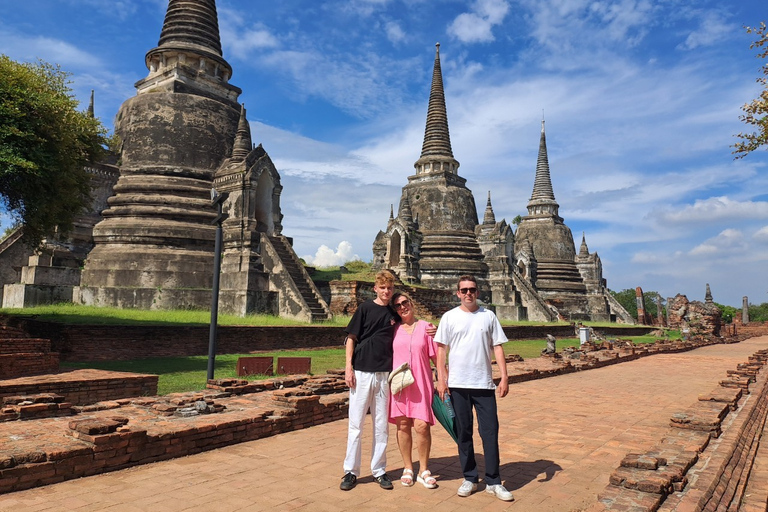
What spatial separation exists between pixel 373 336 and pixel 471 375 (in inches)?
30.6

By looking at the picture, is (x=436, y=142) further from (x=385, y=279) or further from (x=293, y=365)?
(x=385, y=279)

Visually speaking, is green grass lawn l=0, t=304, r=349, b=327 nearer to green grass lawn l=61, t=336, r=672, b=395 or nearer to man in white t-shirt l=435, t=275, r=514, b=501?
green grass lawn l=61, t=336, r=672, b=395

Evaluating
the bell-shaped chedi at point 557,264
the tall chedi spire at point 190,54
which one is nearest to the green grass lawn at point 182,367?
the tall chedi spire at point 190,54

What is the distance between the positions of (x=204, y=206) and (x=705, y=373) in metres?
14.9

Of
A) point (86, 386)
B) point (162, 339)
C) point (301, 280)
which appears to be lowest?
point (86, 386)

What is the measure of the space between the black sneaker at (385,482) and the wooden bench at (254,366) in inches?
214

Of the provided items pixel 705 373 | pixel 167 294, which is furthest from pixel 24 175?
pixel 705 373

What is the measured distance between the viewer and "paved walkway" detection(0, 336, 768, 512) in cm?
373

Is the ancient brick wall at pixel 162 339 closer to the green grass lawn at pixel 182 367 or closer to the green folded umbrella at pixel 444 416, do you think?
the green grass lawn at pixel 182 367

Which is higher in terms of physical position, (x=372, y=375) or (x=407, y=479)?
(x=372, y=375)

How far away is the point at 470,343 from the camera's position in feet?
13.9

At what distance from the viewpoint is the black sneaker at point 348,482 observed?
4035 millimetres

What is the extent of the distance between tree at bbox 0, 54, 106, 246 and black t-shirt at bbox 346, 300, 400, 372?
810 cm

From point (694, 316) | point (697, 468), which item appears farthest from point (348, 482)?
point (694, 316)
